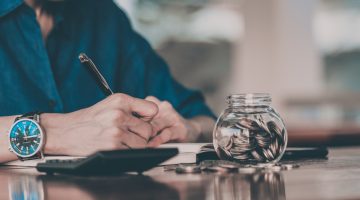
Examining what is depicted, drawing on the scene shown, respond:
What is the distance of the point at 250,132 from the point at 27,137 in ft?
1.55

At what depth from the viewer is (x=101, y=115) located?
3.93 ft

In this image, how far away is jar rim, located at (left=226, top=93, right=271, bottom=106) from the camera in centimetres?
102

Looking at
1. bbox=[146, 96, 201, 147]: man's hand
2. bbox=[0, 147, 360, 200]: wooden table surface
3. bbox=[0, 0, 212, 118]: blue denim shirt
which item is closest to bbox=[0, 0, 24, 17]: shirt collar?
bbox=[0, 0, 212, 118]: blue denim shirt

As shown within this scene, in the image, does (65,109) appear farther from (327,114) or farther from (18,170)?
(327,114)

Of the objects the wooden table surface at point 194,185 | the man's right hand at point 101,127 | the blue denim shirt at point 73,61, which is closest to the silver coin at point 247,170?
the wooden table surface at point 194,185

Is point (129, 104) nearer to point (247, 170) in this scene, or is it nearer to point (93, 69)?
point (93, 69)

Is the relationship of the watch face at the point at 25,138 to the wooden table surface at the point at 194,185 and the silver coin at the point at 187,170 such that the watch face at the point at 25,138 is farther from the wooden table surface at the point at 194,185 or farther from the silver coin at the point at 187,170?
the silver coin at the point at 187,170

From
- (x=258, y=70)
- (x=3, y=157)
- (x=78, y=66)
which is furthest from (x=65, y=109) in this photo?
(x=258, y=70)

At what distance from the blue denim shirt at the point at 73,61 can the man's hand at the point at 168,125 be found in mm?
355

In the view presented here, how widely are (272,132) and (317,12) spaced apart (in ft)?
12.9

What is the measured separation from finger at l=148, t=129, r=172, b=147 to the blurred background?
328 centimetres

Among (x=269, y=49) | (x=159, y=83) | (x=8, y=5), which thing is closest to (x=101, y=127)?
(x=8, y=5)

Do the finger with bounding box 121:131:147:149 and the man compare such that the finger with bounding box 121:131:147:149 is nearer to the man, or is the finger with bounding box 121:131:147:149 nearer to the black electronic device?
the man

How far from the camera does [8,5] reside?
1.66 metres
